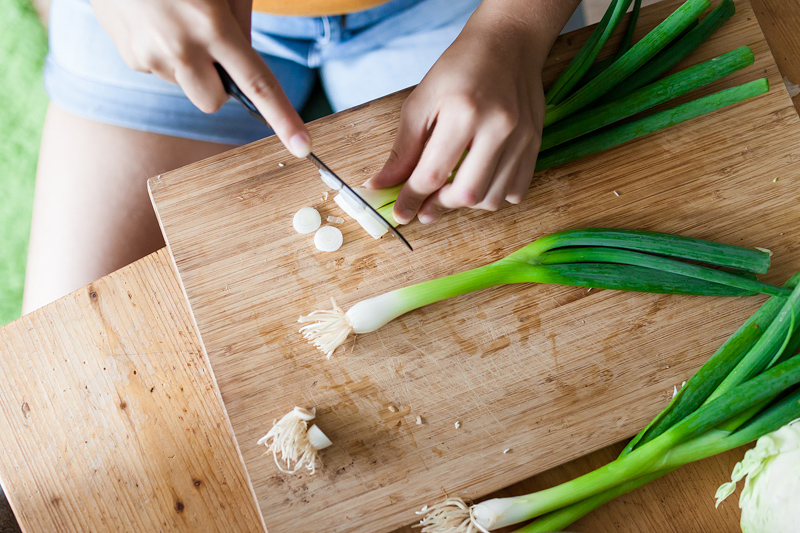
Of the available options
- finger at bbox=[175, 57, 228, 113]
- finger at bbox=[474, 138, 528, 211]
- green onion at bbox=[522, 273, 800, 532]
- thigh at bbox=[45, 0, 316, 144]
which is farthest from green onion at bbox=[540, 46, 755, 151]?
thigh at bbox=[45, 0, 316, 144]

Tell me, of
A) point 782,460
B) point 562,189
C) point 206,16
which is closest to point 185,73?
point 206,16

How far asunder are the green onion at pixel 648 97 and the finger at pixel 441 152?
0.21m

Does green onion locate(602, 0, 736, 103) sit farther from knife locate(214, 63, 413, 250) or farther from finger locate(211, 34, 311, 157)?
finger locate(211, 34, 311, 157)

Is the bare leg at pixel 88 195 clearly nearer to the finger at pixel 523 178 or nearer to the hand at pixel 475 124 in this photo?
the hand at pixel 475 124

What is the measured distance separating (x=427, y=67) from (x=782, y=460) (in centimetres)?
101

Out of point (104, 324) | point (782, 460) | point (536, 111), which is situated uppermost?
point (104, 324)

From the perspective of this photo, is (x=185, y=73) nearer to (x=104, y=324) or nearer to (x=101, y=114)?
(x=101, y=114)

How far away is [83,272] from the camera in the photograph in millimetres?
1123

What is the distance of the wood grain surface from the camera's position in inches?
38.7

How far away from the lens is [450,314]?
102 cm

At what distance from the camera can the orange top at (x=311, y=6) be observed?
1.00 meters

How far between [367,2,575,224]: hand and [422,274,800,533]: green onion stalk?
498 millimetres

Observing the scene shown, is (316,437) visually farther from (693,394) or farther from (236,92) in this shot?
(693,394)

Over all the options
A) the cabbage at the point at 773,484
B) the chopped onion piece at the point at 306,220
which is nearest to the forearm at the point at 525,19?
the chopped onion piece at the point at 306,220
